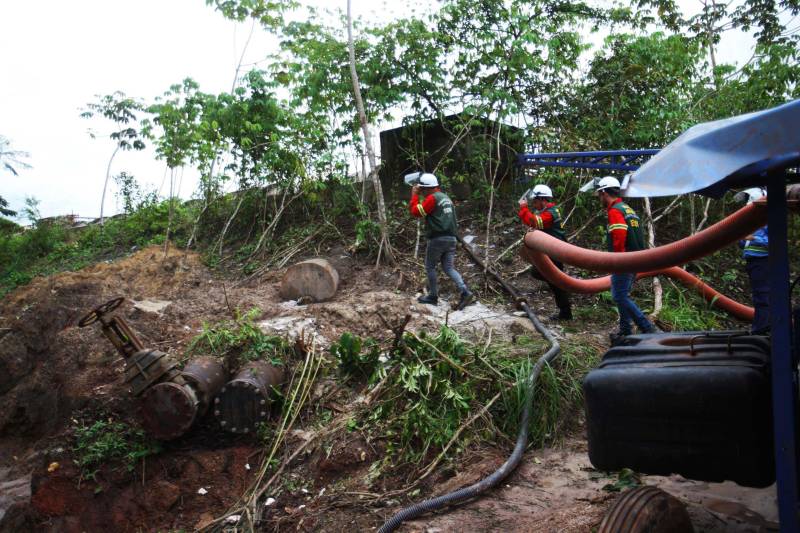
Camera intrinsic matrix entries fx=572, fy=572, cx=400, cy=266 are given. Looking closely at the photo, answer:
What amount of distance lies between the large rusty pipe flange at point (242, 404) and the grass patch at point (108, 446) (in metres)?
0.80

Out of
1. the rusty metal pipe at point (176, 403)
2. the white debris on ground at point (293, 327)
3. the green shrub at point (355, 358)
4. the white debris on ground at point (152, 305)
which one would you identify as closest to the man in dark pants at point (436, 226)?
the white debris on ground at point (293, 327)

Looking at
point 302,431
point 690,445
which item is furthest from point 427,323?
point 690,445

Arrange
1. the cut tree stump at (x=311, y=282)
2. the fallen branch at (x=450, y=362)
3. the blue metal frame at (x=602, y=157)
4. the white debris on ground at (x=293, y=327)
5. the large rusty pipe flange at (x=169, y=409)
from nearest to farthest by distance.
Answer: the fallen branch at (x=450, y=362) → the large rusty pipe flange at (x=169, y=409) → the white debris on ground at (x=293, y=327) → the blue metal frame at (x=602, y=157) → the cut tree stump at (x=311, y=282)

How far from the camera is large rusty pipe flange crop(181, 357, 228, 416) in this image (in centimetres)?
556

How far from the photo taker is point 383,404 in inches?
204

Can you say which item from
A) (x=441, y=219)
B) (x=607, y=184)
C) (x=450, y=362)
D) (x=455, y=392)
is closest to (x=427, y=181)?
(x=441, y=219)

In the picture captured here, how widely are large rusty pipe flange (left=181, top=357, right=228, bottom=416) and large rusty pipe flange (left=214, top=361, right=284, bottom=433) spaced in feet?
0.46

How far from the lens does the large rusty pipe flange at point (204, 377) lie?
18.2 ft

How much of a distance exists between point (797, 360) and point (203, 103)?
1054 cm

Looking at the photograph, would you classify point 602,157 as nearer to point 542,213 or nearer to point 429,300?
point 542,213

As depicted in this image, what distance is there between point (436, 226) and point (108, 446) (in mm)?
4454

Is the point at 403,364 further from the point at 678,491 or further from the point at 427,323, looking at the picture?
the point at 678,491

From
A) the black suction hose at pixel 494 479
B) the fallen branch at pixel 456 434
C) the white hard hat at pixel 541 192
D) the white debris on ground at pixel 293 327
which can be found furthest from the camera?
the white hard hat at pixel 541 192

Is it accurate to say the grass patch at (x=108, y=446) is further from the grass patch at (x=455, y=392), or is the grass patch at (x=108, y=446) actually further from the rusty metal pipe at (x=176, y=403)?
the grass patch at (x=455, y=392)
